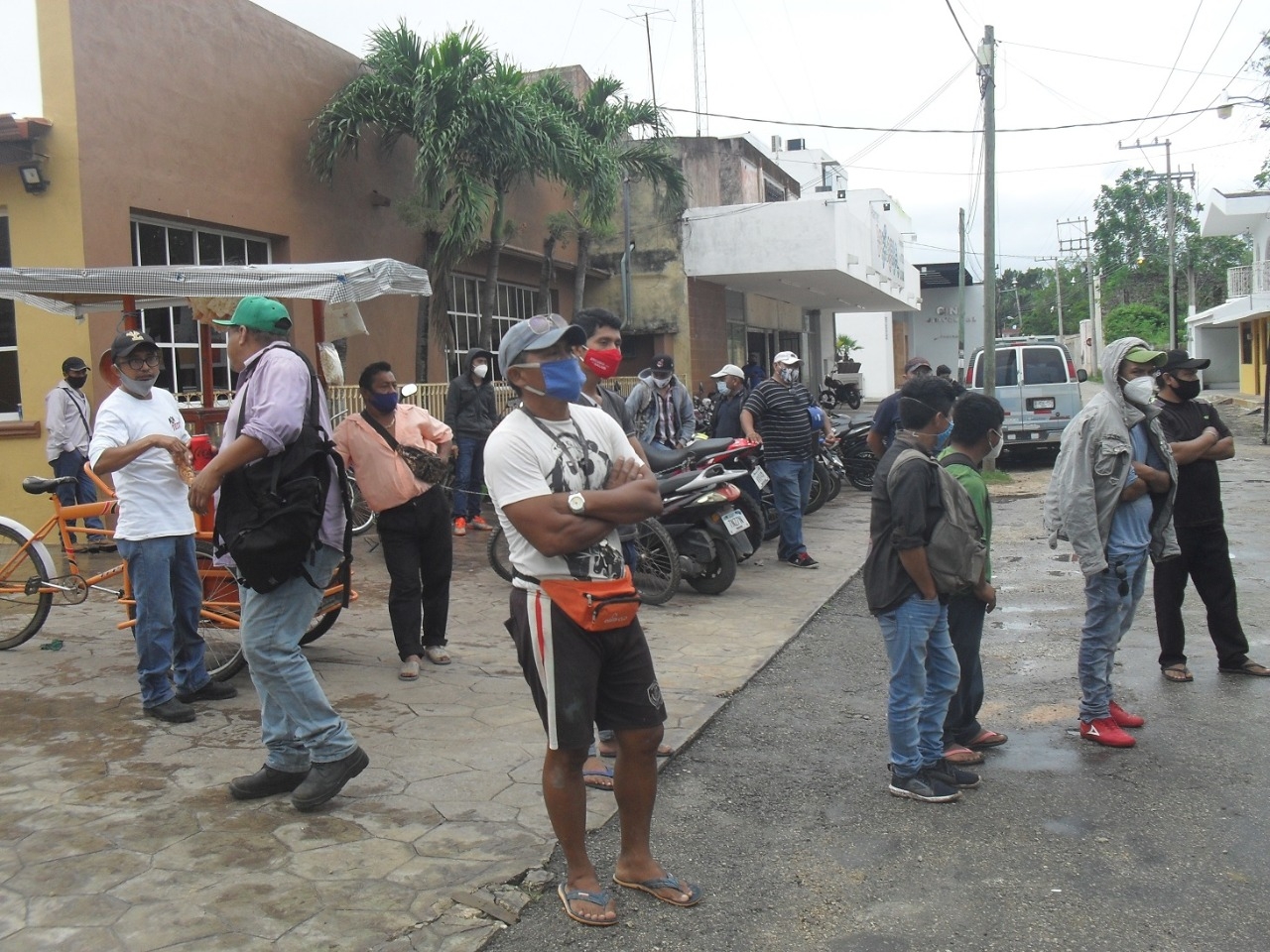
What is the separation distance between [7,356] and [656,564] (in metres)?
6.16

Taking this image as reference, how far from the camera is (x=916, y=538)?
13.4 ft

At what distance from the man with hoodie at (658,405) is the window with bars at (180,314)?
155 inches

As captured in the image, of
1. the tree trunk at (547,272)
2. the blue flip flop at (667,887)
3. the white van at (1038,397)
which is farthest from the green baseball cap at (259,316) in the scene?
the white van at (1038,397)

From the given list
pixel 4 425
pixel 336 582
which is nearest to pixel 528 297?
pixel 4 425

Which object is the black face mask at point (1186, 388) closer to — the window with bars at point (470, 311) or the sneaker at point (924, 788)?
the sneaker at point (924, 788)

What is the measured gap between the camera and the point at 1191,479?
593 cm

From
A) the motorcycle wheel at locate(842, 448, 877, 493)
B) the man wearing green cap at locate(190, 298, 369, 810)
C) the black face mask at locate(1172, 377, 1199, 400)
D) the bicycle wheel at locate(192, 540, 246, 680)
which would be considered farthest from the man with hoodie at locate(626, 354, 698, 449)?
the motorcycle wheel at locate(842, 448, 877, 493)

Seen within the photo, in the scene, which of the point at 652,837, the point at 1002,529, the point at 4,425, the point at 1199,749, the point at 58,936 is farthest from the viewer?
the point at 1002,529

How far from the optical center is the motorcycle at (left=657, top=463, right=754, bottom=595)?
802 cm

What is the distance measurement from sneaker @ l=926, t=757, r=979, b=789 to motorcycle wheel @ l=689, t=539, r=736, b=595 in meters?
3.83

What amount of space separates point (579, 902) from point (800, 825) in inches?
42.8

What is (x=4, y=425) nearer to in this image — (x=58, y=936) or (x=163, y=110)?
(x=163, y=110)

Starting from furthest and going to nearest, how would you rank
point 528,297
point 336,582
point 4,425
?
point 528,297 → point 4,425 → point 336,582

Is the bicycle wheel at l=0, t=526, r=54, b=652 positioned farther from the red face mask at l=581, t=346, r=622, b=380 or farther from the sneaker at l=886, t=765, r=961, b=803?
the sneaker at l=886, t=765, r=961, b=803
